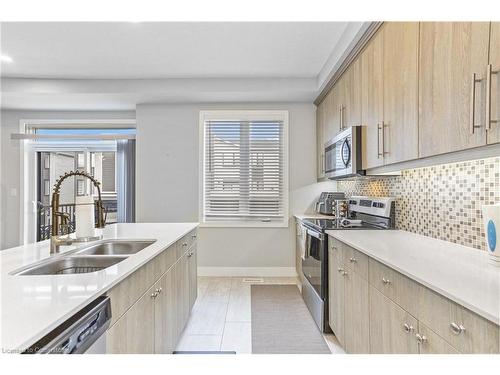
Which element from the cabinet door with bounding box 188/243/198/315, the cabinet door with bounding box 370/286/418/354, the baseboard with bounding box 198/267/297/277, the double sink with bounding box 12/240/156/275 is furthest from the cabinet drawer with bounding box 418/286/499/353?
the baseboard with bounding box 198/267/297/277

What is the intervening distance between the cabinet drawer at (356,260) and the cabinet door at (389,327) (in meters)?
0.14

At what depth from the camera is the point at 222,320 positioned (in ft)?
9.40

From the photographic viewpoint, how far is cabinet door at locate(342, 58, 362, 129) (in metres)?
2.66

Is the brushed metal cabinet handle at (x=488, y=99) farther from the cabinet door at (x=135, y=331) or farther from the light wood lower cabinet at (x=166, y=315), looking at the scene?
the light wood lower cabinet at (x=166, y=315)

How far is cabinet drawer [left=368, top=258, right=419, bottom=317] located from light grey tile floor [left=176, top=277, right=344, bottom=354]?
37.5 inches

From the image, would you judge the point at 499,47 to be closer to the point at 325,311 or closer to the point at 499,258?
the point at 499,258

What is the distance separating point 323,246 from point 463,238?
3.37ft

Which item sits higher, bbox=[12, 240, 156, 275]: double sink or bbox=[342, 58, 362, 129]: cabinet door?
bbox=[342, 58, 362, 129]: cabinet door

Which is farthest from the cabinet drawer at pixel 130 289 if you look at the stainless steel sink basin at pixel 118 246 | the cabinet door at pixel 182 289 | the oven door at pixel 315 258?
the oven door at pixel 315 258

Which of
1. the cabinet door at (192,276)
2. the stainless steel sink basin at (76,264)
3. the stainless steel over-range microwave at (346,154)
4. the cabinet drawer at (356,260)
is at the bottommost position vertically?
the cabinet door at (192,276)

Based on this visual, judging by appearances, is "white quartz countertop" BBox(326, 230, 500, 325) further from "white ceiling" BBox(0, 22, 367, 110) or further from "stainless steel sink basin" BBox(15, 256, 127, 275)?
"white ceiling" BBox(0, 22, 367, 110)

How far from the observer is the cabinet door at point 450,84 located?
1.25m

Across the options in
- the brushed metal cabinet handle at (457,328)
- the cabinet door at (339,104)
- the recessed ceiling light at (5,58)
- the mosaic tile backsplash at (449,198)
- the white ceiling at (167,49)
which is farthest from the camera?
the recessed ceiling light at (5,58)
